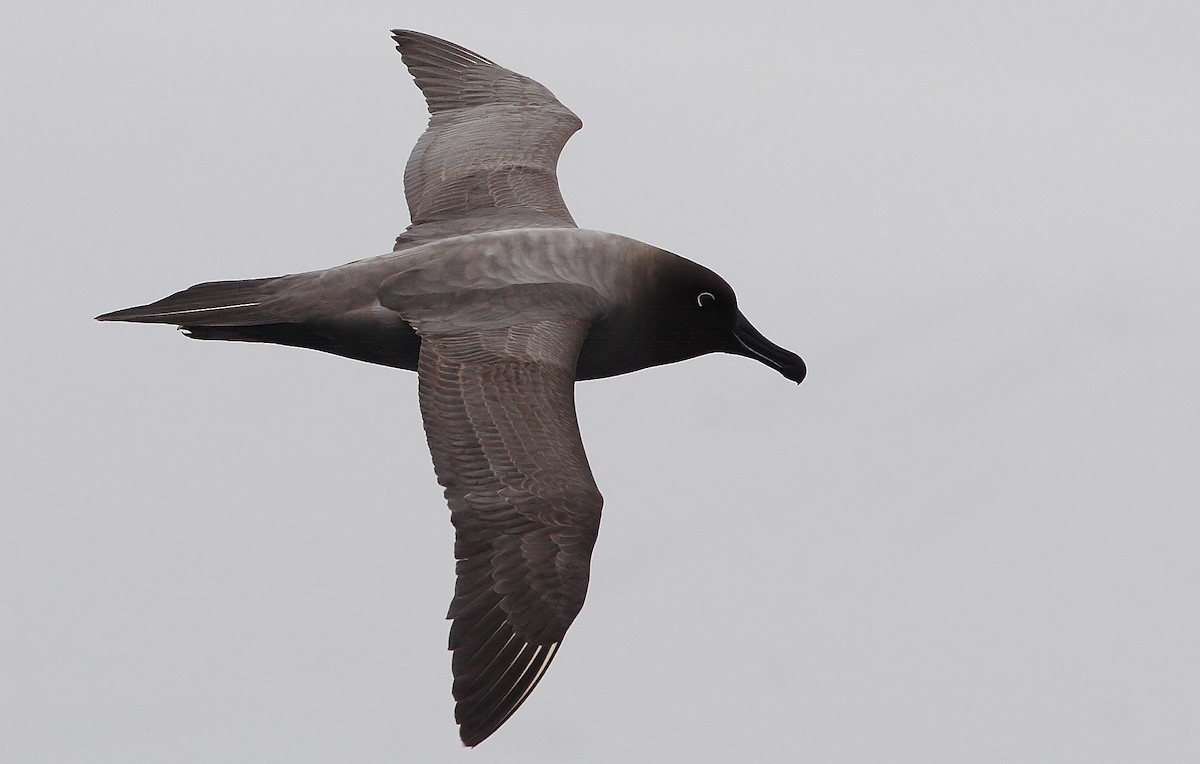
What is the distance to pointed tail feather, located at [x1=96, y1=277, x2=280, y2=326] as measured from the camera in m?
10.3

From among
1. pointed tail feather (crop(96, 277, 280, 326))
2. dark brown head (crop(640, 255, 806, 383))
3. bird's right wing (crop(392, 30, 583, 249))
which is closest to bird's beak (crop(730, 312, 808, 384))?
dark brown head (crop(640, 255, 806, 383))

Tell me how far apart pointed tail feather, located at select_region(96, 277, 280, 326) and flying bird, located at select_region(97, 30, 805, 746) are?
0.03 feet

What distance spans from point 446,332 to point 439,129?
9.22 ft

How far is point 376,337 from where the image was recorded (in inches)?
408

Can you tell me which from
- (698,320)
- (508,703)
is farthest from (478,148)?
(508,703)

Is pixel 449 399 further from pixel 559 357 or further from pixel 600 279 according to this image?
pixel 600 279

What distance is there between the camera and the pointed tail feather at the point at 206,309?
33.9ft

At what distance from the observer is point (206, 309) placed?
10.4 m

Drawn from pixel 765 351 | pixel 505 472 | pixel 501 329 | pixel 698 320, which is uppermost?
pixel 698 320

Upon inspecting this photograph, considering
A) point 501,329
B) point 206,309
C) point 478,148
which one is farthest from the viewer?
point 478,148

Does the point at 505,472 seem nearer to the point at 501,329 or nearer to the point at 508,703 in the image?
the point at 501,329

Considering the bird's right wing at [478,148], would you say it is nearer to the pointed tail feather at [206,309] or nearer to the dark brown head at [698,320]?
the dark brown head at [698,320]

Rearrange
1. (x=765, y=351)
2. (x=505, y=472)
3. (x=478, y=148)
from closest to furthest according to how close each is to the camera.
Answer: (x=505, y=472)
(x=765, y=351)
(x=478, y=148)

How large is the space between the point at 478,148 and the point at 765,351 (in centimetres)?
241
